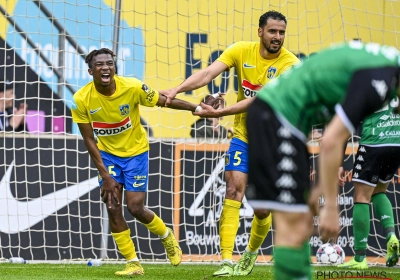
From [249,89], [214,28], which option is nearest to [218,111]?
[249,89]

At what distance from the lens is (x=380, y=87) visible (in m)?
3.30

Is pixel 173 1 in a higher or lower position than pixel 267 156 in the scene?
higher

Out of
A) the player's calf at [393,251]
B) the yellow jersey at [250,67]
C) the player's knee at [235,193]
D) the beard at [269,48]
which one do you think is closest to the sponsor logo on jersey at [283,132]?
the player's knee at [235,193]

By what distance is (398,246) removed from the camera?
297 inches

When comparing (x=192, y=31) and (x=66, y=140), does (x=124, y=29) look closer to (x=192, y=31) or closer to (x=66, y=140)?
(x=192, y=31)

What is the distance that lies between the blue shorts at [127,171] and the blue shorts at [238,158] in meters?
0.93

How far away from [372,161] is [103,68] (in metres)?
2.85

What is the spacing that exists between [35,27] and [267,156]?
8696mm

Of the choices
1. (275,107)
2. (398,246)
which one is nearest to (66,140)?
(398,246)

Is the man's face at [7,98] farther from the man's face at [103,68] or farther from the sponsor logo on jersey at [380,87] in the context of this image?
the sponsor logo on jersey at [380,87]

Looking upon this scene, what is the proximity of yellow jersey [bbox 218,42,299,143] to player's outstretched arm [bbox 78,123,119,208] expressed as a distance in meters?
1.25

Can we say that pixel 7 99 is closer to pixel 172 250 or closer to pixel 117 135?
pixel 117 135

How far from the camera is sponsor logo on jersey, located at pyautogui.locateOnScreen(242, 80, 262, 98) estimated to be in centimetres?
711

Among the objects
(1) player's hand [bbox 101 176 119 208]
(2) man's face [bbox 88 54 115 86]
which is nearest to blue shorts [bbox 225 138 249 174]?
(1) player's hand [bbox 101 176 119 208]
